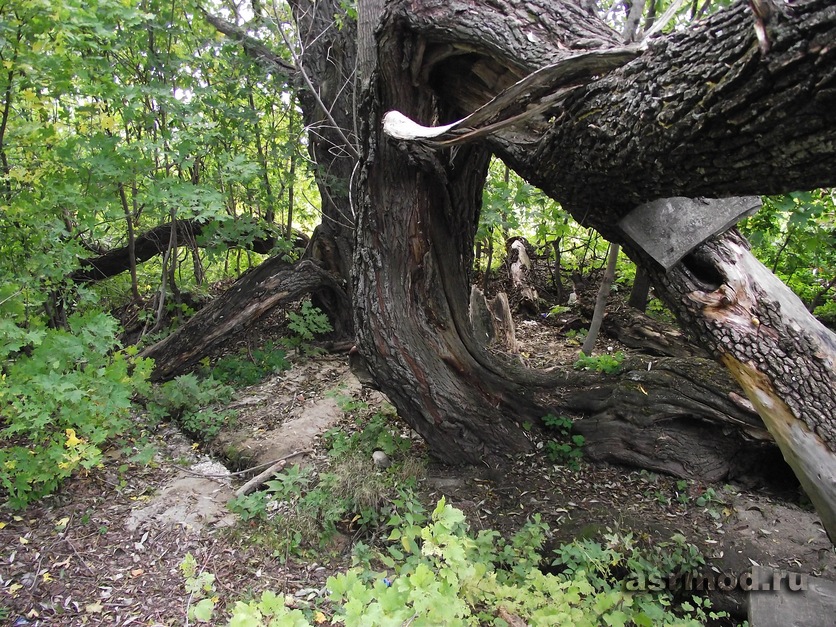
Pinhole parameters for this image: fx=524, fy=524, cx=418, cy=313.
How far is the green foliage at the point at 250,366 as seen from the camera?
18.3 ft

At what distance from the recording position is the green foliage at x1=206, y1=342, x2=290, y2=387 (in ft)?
18.3

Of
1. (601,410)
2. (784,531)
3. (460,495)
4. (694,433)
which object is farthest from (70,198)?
(784,531)

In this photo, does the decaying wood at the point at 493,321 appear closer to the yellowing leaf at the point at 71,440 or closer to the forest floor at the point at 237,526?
the forest floor at the point at 237,526

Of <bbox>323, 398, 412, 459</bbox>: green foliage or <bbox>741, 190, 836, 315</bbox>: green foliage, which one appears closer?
<bbox>323, 398, 412, 459</bbox>: green foliage

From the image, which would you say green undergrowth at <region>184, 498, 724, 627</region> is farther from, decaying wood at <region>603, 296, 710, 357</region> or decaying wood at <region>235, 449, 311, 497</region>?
decaying wood at <region>603, 296, 710, 357</region>

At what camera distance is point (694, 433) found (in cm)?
356

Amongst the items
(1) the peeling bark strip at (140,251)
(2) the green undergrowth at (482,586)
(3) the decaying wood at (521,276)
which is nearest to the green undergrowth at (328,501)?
(2) the green undergrowth at (482,586)

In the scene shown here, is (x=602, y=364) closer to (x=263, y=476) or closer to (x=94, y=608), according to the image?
(x=263, y=476)

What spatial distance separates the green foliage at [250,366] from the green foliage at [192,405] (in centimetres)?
37

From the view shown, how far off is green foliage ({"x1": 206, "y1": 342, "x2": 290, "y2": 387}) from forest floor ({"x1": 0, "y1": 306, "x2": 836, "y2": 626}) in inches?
50.5

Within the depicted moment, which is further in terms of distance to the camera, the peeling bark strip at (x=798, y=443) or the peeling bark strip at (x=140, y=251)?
the peeling bark strip at (x=140, y=251)

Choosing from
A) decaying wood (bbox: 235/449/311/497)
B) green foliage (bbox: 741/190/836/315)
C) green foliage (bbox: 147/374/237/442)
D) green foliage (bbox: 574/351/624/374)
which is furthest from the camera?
green foliage (bbox: 147/374/237/442)

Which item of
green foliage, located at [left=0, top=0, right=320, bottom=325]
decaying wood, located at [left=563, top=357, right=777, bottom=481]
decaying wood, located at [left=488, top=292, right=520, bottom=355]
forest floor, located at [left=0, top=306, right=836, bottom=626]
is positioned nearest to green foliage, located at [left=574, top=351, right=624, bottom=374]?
decaying wood, located at [left=563, top=357, right=777, bottom=481]

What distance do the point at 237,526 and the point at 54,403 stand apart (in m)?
1.36
